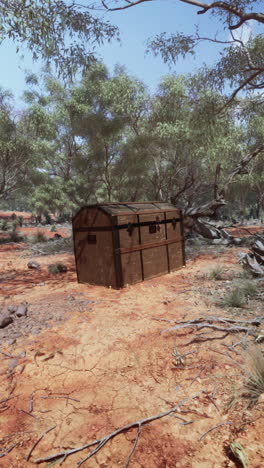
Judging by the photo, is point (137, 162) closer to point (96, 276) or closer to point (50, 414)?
point (96, 276)

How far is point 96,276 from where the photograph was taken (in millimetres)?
6473

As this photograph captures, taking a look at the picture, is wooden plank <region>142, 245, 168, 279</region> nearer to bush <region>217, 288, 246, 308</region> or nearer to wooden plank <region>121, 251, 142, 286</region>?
wooden plank <region>121, 251, 142, 286</region>

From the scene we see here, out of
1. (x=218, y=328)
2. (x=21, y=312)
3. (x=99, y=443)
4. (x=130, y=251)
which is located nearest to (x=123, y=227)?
(x=130, y=251)

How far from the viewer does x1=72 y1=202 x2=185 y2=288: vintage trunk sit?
239 inches

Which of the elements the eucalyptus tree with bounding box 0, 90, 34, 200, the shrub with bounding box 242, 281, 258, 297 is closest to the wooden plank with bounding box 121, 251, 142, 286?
the shrub with bounding box 242, 281, 258, 297

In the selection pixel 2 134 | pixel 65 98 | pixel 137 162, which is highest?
pixel 65 98

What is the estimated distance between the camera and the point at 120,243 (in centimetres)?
603

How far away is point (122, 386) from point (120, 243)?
3627mm

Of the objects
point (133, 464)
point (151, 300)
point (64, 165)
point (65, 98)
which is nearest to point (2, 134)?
point (65, 98)

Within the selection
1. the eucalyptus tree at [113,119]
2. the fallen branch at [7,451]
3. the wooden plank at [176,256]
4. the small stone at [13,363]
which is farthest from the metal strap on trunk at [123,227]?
the eucalyptus tree at [113,119]

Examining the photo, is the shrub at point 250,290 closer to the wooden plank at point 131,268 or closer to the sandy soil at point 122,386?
the sandy soil at point 122,386

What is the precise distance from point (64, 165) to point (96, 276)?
1742 centimetres

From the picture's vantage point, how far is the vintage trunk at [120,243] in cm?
606

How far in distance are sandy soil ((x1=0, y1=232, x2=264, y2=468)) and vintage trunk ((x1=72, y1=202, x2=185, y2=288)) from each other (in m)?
1.34
